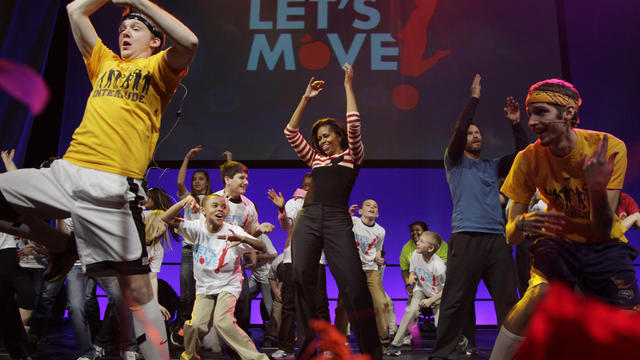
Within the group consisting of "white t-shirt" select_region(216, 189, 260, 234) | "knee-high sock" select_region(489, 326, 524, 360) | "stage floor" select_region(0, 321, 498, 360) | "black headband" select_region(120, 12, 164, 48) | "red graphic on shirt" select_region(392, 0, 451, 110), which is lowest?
"stage floor" select_region(0, 321, 498, 360)

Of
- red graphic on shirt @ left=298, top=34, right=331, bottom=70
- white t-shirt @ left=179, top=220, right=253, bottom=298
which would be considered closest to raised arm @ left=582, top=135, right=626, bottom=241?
white t-shirt @ left=179, top=220, right=253, bottom=298

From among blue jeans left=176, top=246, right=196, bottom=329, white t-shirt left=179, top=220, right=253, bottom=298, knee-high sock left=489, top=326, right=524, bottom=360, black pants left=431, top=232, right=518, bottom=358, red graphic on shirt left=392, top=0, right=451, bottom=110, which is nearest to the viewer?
knee-high sock left=489, top=326, right=524, bottom=360

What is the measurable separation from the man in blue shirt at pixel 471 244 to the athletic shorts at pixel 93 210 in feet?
7.15

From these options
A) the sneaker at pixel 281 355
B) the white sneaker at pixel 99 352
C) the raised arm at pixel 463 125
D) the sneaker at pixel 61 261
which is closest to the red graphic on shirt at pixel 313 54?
the raised arm at pixel 463 125

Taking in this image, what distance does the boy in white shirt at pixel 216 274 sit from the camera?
3744 millimetres

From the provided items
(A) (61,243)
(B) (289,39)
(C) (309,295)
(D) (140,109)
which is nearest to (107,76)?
(D) (140,109)

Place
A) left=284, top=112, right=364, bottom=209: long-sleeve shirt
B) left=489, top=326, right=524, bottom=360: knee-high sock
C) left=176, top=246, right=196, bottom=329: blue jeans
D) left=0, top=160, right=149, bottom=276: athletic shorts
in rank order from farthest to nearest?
left=176, top=246, right=196, bottom=329: blue jeans
left=284, top=112, right=364, bottom=209: long-sleeve shirt
left=489, top=326, right=524, bottom=360: knee-high sock
left=0, top=160, right=149, bottom=276: athletic shorts

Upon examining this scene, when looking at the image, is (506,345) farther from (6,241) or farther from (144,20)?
(6,241)

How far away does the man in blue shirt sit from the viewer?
3.44 meters

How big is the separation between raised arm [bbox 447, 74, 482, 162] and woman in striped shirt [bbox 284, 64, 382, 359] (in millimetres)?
761

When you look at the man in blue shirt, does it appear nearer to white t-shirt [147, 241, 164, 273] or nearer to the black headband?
the black headband

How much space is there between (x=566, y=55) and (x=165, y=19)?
6.32 m

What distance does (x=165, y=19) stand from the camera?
2.19m

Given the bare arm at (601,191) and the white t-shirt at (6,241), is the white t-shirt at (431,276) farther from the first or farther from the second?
the white t-shirt at (6,241)
